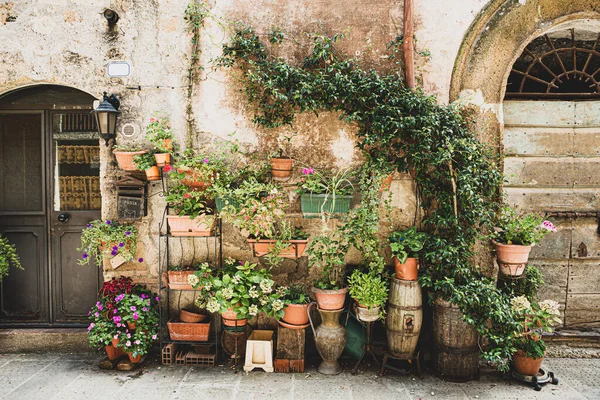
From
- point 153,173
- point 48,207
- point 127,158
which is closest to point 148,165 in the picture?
point 153,173

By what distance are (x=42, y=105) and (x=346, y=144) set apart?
3.23 metres

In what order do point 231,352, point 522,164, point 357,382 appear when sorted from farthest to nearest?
point 522,164, point 231,352, point 357,382

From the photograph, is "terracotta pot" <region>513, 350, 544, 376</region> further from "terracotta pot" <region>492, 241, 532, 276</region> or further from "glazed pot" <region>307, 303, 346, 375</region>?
"glazed pot" <region>307, 303, 346, 375</region>

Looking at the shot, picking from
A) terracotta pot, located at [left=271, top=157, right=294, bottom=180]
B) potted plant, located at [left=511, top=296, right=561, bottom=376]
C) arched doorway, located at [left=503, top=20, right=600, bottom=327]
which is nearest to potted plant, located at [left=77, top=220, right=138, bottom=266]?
terracotta pot, located at [left=271, top=157, right=294, bottom=180]

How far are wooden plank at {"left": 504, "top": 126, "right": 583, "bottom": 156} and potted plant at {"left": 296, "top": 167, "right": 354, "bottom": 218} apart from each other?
1841 mm

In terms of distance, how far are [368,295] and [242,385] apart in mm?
1353

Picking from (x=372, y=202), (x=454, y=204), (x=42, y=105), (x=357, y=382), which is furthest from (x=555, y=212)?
(x=42, y=105)

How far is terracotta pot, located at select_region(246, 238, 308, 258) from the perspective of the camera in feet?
13.1

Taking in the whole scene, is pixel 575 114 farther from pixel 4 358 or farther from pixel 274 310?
pixel 4 358

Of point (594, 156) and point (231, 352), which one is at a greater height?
point (594, 156)

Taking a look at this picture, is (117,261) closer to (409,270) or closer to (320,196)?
(320,196)

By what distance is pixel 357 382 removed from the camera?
380cm

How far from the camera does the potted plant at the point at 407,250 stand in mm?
3869

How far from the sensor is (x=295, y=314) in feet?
13.0
